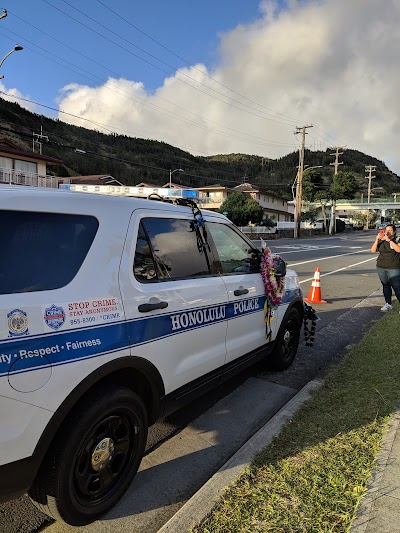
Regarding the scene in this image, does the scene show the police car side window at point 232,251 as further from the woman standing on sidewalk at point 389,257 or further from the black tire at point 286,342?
the woman standing on sidewalk at point 389,257

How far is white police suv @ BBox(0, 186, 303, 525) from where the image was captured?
194 centimetres

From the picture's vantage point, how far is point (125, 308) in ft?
7.91

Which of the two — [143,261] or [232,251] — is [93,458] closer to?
[143,261]

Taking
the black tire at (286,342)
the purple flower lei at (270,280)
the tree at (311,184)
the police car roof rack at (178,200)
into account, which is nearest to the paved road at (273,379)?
the black tire at (286,342)

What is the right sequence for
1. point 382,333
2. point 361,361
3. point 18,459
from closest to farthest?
point 18,459 → point 361,361 → point 382,333

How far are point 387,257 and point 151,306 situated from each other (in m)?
6.82

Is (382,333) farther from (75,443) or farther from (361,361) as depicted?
(75,443)

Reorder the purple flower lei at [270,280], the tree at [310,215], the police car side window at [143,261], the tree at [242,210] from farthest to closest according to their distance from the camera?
1. the tree at [310,215]
2. the tree at [242,210]
3. the purple flower lei at [270,280]
4. the police car side window at [143,261]

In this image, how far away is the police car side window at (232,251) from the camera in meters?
3.63

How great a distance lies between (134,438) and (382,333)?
5139 millimetres

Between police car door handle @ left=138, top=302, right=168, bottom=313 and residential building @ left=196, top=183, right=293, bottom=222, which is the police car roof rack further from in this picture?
residential building @ left=196, top=183, right=293, bottom=222

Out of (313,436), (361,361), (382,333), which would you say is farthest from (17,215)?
(382,333)

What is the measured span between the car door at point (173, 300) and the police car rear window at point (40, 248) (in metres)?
0.33

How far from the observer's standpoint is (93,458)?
7.64 ft
